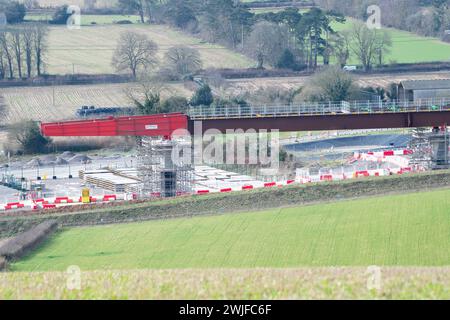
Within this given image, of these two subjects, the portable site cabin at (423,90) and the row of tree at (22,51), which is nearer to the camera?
the portable site cabin at (423,90)

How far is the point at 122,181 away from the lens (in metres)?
59.1

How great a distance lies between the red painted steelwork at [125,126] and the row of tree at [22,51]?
4591 centimetres

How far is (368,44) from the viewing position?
100750 mm

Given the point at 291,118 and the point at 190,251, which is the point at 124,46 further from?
the point at 190,251

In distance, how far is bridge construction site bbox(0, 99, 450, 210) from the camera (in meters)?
50.7

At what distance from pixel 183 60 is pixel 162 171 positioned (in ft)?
162

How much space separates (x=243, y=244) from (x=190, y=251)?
156 centimetres

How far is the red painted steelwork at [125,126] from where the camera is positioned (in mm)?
50344

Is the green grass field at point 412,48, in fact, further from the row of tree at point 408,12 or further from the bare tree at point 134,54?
the bare tree at point 134,54

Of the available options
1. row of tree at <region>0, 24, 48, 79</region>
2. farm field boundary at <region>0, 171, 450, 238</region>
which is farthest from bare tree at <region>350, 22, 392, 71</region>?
farm field boundary at <region>0, 171, 450, 238</region>

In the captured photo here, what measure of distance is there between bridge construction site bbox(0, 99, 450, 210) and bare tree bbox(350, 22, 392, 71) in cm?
3894

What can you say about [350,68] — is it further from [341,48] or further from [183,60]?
[183,60]

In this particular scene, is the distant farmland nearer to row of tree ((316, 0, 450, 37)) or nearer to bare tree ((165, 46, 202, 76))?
bare tree ((165, 46, 202, 76))

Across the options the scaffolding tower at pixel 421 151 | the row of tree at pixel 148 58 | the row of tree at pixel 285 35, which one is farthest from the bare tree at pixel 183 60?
the scaffolding tower at pixel 421 151
